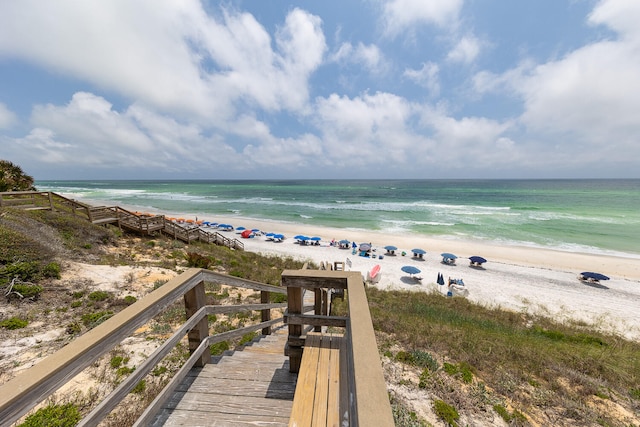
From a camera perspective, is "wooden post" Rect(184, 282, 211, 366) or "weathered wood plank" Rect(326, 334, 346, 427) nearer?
"weathered wood plank" Rect(326, 334, 346, 427)

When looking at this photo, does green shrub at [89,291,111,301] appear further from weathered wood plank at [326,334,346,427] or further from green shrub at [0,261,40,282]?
weathered wood plank at [326,334,346,427]

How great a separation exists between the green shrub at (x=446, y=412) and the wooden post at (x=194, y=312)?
353 cm

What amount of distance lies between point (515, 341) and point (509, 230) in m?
33.7

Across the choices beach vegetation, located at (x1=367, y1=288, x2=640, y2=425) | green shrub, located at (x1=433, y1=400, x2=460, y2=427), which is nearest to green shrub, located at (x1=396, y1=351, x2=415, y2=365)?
beach vegetation, located at (x1=367, y1=288, x2=640, y2=425)

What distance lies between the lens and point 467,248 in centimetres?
2638

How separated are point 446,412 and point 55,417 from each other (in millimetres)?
5284

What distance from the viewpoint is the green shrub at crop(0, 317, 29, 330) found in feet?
16.7

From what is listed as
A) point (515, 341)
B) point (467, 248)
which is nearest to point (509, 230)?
point (467, 248)

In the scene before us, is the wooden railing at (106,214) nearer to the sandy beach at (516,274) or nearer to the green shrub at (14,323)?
the sandy beach at (516,274)

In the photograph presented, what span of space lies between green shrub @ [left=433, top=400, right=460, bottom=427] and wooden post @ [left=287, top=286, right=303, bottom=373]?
2.51m

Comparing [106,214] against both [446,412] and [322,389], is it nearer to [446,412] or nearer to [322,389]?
[322,389]

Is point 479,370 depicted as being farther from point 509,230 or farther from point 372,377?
point 509,230

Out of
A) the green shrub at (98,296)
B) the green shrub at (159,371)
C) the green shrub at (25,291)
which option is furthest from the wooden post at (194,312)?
the green shrub at (25,291)

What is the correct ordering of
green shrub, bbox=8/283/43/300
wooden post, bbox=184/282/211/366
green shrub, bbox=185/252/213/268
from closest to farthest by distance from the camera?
1. wooden post, bbox=184/282/211/366
2. green shrub, bbox=8/283/43/300
3. green shrub, bbox=185/252/213/268
